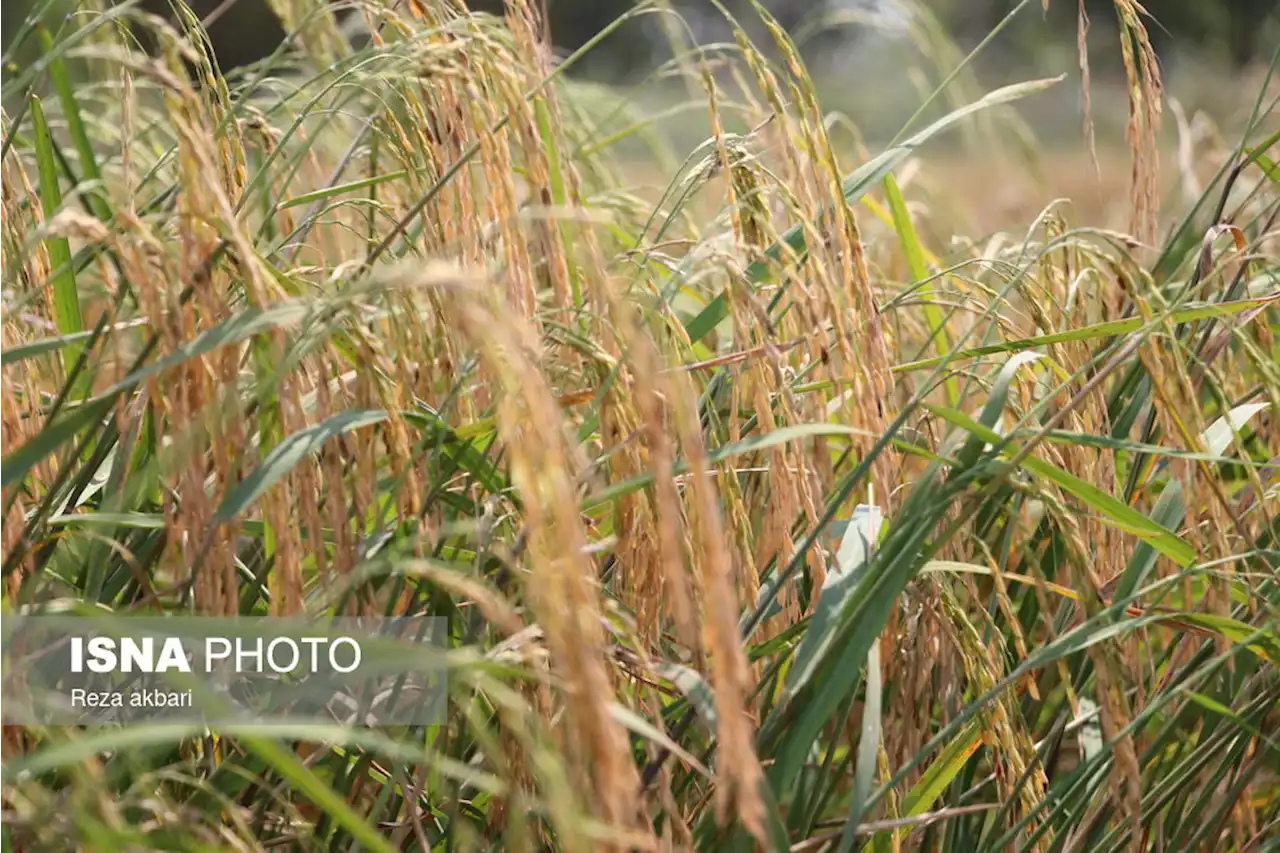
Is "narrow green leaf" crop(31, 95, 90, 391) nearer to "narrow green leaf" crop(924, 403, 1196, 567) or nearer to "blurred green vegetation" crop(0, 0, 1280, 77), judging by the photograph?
"narrow green leaf" crop(924, 403, 1196, 567)

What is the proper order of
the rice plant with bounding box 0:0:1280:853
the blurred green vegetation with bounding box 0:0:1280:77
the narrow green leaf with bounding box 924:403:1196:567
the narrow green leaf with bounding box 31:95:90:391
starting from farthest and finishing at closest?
the blurred green vegetation with bounding box 0:0:1280:77 → the narrow green leaf with bounding box 31:95:90:391 → the narrow green leaf with bounding box 924:403:1196:567 → the rice plant with bounding box 0:0:1280:853

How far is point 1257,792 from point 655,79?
95cm

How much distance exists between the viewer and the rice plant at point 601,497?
692mm

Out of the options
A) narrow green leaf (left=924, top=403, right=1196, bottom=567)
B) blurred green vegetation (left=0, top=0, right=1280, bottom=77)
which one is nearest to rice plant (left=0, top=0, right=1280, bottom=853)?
narrow green leaf (left=924, top=403, right=1196, bottom=567)

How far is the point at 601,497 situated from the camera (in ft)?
2.29

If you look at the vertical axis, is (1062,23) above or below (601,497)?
below

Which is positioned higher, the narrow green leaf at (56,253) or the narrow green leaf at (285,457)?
the narrow green leaf at (56,253)

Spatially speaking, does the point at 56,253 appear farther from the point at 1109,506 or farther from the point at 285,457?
the point at 1109,506

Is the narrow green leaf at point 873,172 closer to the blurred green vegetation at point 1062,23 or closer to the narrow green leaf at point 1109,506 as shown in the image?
the narrow green leaf at point 1109,506

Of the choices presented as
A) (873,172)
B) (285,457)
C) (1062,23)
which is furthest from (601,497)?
(1062,23)

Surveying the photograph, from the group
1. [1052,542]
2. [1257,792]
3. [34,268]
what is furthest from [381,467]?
[1257,792]

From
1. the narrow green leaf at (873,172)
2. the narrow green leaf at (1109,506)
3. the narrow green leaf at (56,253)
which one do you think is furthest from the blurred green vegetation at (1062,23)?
the narrow green leaf at (1109,506)

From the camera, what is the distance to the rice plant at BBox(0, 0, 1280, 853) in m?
0.69

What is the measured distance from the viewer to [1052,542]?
111 cm
